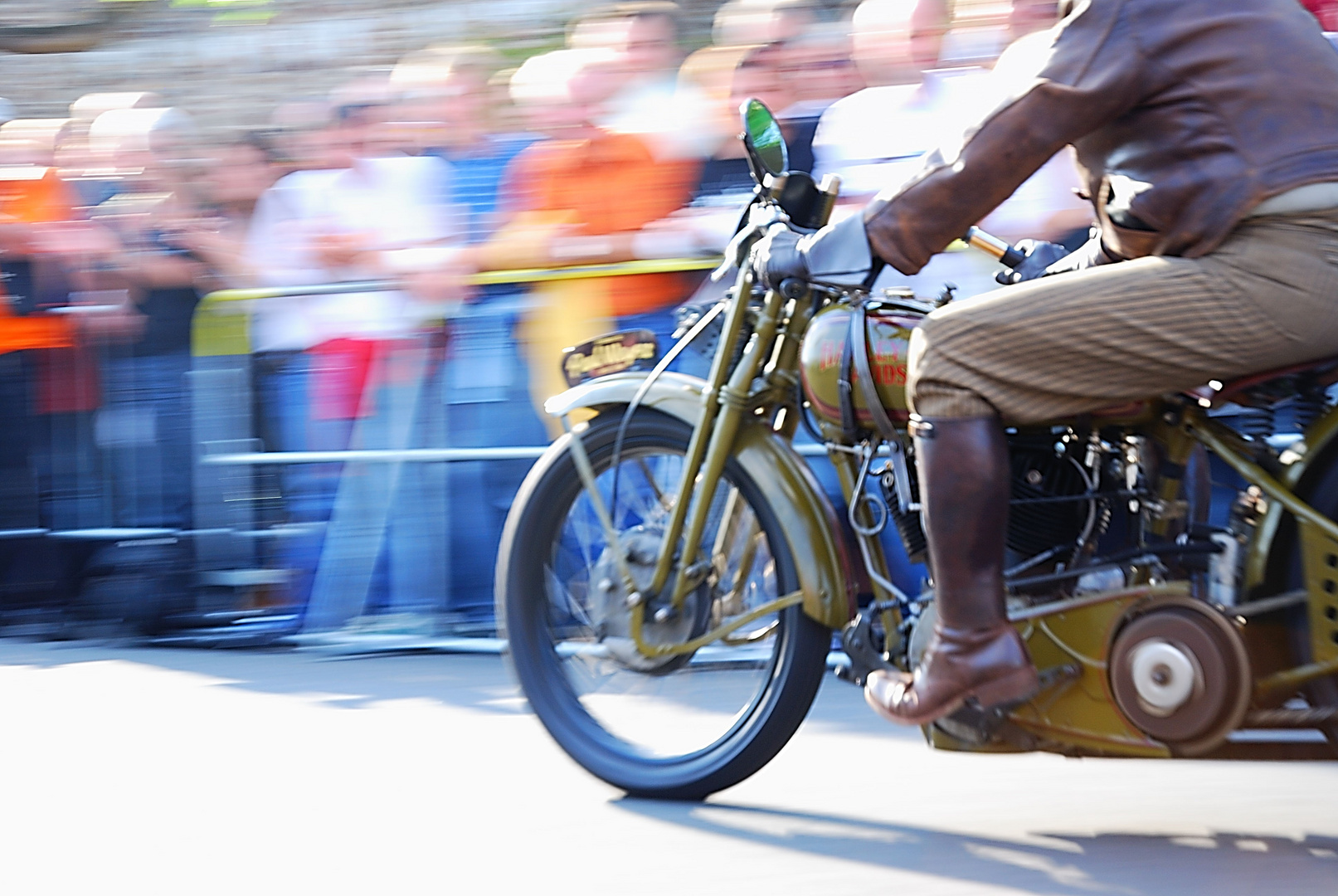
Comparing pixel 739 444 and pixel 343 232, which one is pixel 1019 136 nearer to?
pixel 739 444

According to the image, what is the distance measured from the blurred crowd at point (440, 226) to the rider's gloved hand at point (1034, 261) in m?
1.52

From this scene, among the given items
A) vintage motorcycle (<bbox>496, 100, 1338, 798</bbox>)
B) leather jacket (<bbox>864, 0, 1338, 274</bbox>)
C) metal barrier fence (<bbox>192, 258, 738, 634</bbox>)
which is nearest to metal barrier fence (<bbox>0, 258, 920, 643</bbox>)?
metal barrier fence (<bbox>192, 258, 738, 634</bbox>)

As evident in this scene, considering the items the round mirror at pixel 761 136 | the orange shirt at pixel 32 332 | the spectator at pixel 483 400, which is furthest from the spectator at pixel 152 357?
the round mirror at pixel 761 136

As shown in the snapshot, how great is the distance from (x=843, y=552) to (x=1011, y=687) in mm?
528

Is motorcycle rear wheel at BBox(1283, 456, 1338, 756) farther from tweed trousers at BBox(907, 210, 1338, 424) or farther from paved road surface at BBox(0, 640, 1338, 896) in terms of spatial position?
paved road surface at BBox(0, 640, 1338, 896)

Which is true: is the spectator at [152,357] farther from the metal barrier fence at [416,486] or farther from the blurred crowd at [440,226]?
the metal barrier fence at [416,486]

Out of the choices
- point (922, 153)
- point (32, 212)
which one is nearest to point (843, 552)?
point (922, 153)

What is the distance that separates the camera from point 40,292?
636 centimetres

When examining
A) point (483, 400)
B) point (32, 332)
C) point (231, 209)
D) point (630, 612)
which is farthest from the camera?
point (32, 332)

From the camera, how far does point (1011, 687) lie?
2.82m

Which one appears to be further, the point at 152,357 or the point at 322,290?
the point at 152,357

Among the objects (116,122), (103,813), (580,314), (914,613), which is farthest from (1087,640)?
(116,122)

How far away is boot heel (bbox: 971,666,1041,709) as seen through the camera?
9.27 feet

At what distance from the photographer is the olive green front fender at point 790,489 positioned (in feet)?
10.5
